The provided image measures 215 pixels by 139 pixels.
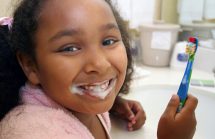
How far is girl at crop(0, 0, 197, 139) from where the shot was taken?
0.47m

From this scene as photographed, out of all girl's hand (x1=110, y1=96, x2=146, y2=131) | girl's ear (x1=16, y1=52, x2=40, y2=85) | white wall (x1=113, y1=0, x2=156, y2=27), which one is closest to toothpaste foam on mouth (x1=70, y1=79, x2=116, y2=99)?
girl's ear (x1=16, y1=52, x2=40, y2=85)

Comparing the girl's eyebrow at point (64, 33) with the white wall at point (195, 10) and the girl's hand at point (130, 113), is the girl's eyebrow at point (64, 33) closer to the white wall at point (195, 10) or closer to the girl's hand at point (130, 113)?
the girl's hand at point (130, 113)

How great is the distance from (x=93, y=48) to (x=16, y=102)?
208mm

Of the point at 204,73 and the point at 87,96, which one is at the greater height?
the point at 87,96

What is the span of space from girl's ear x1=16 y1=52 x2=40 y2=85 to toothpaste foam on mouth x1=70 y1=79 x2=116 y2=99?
0.33 ft

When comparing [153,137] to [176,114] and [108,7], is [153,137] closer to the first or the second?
[176,114]

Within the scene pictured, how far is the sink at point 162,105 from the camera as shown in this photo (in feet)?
3.08

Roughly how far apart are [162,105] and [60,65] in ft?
2.15

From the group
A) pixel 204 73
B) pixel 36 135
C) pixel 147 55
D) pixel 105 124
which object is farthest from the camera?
pixel 147 55

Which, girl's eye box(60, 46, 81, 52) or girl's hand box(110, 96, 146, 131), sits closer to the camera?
girl's eye box(60, 46, 81, 52)

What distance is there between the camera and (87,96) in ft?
1.61

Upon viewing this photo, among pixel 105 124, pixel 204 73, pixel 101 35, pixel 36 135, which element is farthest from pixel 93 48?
pixel 204 73

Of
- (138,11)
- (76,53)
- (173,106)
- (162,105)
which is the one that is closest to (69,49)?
(76,53)

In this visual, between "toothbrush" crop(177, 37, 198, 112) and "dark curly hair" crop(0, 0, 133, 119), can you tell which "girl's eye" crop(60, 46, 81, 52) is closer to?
"dark curly hair" crop(0, 0, 133, 119)
